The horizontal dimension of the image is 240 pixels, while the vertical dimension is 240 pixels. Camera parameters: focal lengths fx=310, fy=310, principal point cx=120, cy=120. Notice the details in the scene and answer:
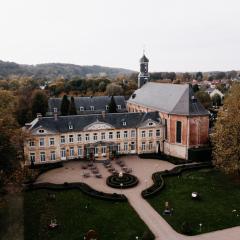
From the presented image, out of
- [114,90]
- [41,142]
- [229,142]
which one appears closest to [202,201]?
[229,142]

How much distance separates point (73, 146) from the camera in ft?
183

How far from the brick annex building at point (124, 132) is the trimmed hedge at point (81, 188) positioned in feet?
34.9

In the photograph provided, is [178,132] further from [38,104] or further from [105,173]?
[38,104]

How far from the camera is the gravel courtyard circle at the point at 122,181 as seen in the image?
142ft

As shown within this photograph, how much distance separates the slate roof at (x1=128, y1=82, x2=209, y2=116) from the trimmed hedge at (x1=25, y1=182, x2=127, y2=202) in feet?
74.9

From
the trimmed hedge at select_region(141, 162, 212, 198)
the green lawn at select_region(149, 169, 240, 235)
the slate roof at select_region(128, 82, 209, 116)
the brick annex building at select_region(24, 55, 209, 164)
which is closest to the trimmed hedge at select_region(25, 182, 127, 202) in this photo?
the trimmed hedge at select_region(141, 162, 212, 198)

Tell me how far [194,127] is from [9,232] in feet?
118

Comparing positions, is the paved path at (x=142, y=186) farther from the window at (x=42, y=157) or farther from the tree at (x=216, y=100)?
the tree at (x=216, y=100)

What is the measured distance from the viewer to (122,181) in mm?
44469

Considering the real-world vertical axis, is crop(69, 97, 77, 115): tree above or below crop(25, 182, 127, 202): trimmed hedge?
above

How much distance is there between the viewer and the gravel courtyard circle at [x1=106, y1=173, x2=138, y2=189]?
43156mm

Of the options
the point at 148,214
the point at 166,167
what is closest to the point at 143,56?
the point at 166,167

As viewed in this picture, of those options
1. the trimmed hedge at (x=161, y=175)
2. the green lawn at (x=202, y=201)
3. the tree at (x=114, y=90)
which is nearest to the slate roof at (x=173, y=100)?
the trimmed hedge at (x=161, y=175)

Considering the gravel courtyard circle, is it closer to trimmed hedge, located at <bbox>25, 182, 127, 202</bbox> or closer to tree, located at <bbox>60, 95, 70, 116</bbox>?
trimmed hedge, located at <bbox>25, 182, 127, 202</bbox>
